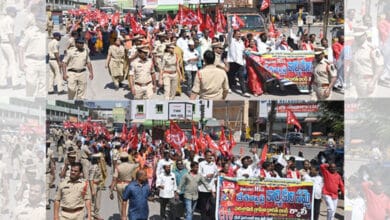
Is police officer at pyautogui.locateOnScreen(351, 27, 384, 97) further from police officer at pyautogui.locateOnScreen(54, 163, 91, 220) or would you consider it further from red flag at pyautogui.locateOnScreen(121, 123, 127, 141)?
police officer at pyautogui.locateOnScreen(54, 163, 91, 220)

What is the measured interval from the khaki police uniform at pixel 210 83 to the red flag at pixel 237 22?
3.86 feet

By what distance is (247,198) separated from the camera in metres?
5.05

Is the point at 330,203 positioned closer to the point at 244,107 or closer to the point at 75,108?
the point at 244,107

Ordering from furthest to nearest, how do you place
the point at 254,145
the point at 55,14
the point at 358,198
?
1. the point at 55,14
2. the point at 254,145
3. the point at 358,198

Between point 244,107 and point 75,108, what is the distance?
1.55 metres

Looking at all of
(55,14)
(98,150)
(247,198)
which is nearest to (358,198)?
(247,198)

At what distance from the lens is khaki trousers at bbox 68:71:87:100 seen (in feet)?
17.2

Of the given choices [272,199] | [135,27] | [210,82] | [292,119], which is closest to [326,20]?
[292,119]

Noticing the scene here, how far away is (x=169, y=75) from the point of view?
17.6 ft

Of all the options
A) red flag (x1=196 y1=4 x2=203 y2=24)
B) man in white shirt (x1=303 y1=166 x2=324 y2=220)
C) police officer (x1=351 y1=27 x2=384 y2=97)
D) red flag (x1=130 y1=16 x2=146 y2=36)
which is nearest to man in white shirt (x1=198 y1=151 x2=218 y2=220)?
man in white shirt (x1=303 y1=166 x2=324 y2=220)

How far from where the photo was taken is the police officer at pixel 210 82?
4.96m

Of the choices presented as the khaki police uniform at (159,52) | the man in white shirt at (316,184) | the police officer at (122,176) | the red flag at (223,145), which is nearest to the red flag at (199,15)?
the khaki police uniform at (159,52)

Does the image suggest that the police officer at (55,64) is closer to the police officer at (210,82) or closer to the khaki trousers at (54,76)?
the khaki trousers at (54,76)

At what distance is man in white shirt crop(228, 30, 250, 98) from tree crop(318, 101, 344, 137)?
0.75m
